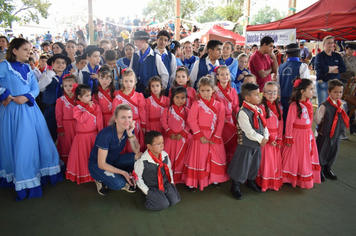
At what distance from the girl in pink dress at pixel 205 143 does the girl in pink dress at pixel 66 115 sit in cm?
165

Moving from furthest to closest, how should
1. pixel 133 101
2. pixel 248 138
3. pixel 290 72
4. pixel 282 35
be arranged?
1. pixel 282 35
2. pixel 290 72
3. pixel 133 101
4. pixel 248 138

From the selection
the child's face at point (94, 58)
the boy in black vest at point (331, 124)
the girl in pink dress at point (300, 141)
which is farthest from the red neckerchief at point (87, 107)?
the boy in black vest at point (331, 124)

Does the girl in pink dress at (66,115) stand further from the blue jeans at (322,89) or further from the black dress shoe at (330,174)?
the blue jeans at (322,89)

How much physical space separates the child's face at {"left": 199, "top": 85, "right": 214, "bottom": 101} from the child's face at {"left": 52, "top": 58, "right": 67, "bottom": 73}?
2172mm

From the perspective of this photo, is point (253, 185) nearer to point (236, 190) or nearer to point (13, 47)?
point (236, 190)

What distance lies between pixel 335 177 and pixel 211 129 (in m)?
1.88

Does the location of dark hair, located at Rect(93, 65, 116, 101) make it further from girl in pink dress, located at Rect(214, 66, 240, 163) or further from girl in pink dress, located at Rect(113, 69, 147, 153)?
girl in pink dress, located at Rect(214, 66, 240, 163)

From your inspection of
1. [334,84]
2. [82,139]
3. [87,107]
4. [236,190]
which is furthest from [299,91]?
[82,139]

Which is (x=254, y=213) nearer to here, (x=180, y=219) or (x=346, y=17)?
(x=180, y=219)

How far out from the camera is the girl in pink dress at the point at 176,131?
3201 mm

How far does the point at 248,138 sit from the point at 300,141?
787 mm

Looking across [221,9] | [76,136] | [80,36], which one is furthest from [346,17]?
[221,9]

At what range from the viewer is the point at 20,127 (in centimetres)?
277

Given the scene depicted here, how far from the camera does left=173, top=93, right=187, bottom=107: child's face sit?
3182 millimetres
